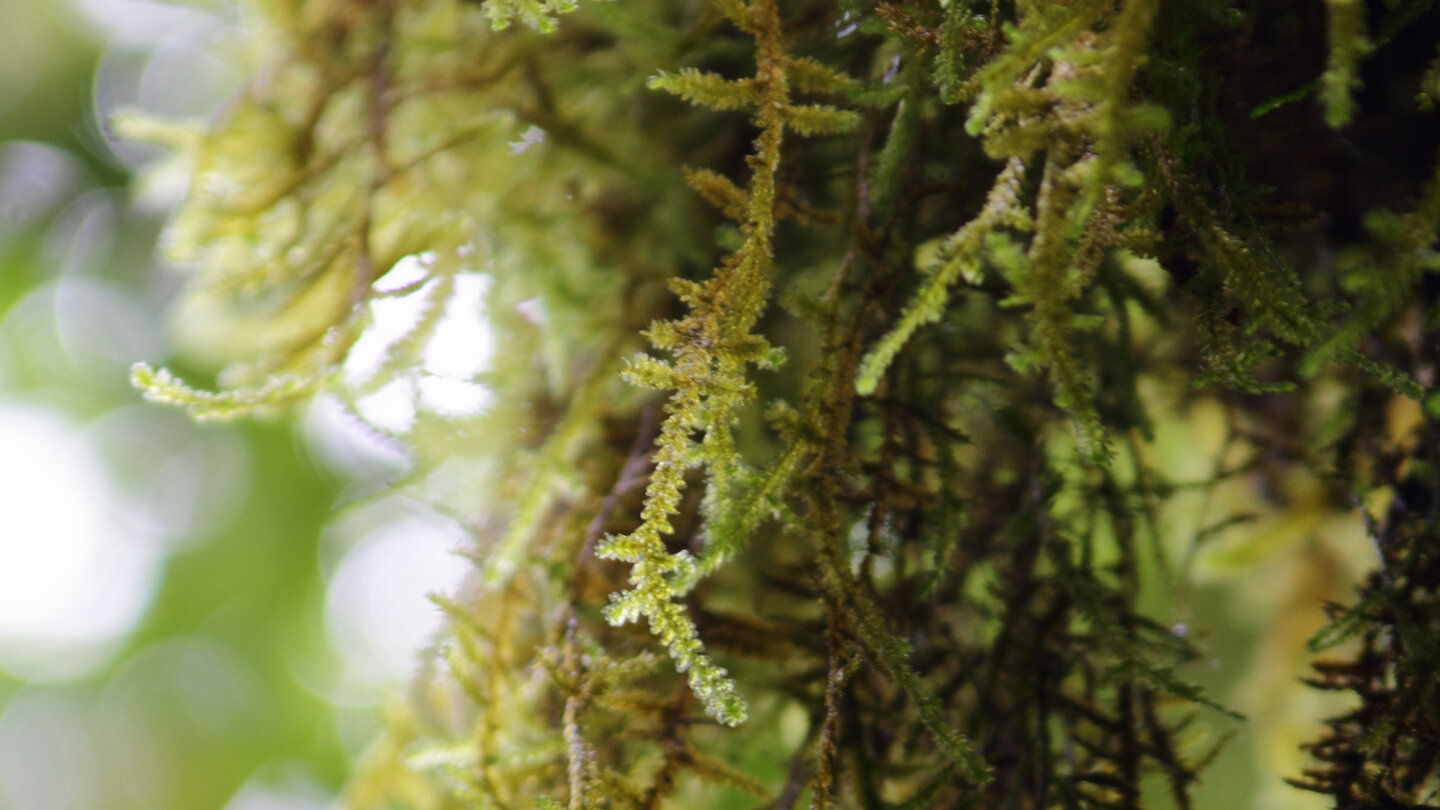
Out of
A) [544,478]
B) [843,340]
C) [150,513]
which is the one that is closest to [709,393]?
[843,340]

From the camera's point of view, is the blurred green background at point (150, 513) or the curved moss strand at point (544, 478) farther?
the blurred green background at point (150, 513)

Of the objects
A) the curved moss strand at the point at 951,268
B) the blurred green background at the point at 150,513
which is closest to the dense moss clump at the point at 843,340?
the curved moss strand at the point at 951,268

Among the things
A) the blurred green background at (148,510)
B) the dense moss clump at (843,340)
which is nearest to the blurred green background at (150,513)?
the blurred green background at (148,510)

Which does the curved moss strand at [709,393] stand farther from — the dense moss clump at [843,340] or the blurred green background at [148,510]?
the blurred green background at [148,510]

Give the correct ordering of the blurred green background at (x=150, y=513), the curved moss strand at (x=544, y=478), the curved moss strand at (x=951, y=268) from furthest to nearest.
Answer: the blurred green background at (x=150, y=513), the curved moss strand at (x=544, y=478), the curved moss strand at (x=951, y=268)

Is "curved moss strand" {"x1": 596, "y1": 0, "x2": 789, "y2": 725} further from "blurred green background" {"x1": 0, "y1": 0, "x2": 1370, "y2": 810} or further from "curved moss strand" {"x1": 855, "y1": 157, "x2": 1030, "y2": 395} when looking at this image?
"blurred green background" {"x1": 0, "y1": 0, "x2": 1370, "y2": 810}

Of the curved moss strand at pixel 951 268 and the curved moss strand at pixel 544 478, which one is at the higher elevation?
the curved moss strand at pixel 951 268

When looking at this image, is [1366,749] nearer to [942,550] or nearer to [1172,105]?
[942,550]

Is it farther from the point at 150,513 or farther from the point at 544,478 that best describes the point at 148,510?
the point at 544,478

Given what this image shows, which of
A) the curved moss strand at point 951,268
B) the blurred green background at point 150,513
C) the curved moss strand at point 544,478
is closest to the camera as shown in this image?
the curved moss strand at point 951,268
